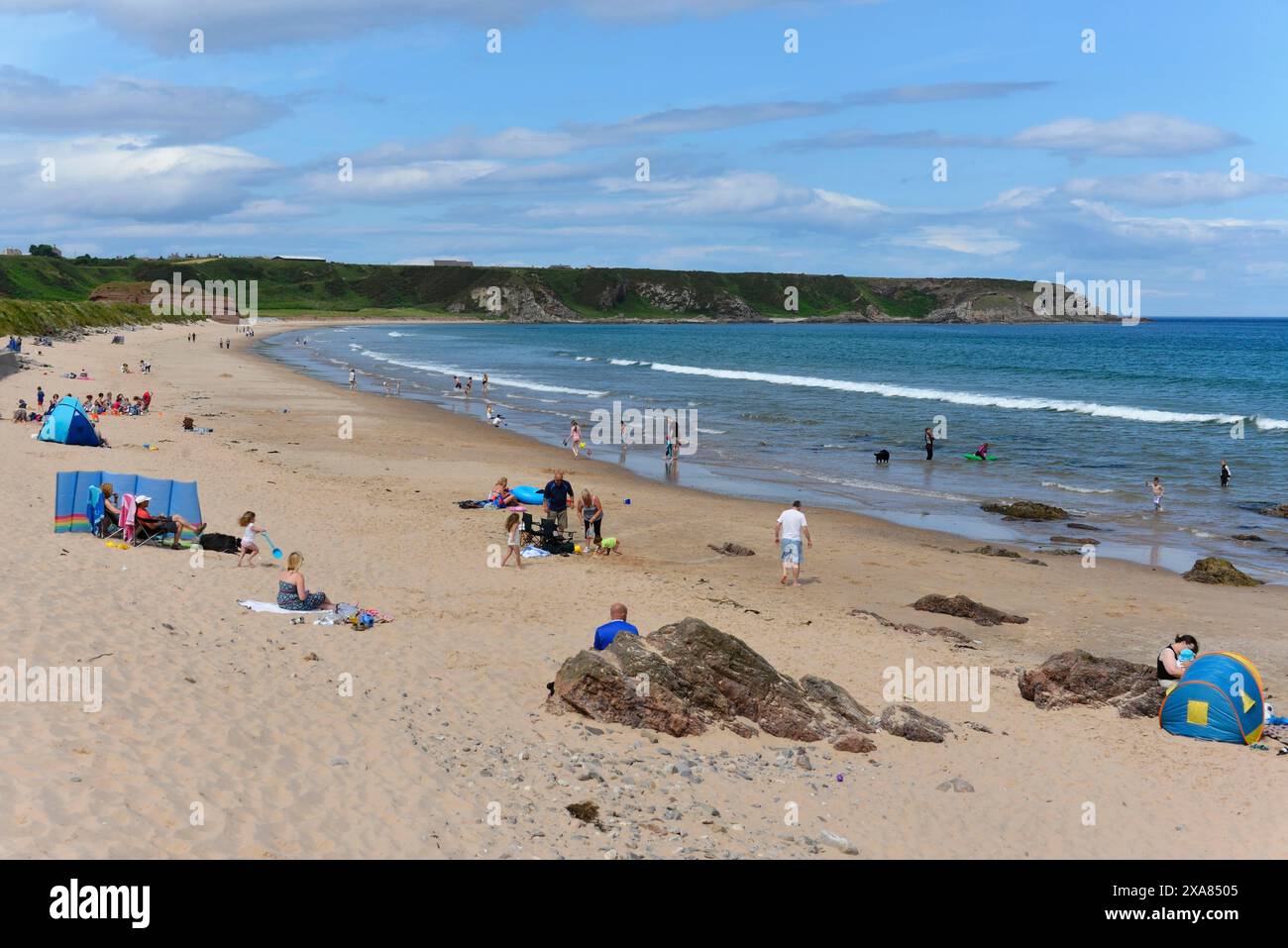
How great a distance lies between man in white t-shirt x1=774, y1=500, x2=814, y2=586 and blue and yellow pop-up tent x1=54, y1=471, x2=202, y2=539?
9.48m

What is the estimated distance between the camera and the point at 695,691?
1090 cm

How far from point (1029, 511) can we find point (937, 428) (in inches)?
738

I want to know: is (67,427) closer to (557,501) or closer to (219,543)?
(219,543)

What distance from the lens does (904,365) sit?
92312 millimetres

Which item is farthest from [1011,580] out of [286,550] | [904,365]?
[904,365]

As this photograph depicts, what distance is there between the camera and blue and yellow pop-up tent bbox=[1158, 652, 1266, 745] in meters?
11.2

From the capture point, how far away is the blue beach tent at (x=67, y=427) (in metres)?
25.8

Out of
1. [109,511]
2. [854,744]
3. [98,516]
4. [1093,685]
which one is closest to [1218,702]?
[1093,685]

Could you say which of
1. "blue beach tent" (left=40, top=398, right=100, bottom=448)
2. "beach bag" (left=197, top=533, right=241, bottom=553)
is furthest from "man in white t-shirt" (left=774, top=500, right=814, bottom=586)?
"blue beach tent" (left=40, top=398, right=100, bottom=448)

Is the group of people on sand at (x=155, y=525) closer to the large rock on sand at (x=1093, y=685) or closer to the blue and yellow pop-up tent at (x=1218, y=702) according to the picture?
the large rock on sand at (x=1093, y=685)

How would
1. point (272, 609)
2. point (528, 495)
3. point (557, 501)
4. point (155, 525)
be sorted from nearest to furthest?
point (272, 609)
point (155, 525)
point (557, 501)
point (528, 495)

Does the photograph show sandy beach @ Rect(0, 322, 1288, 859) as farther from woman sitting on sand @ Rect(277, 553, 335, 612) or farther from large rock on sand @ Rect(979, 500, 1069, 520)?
large rock on sand @ Rect(979, 500, 1069, 520)
